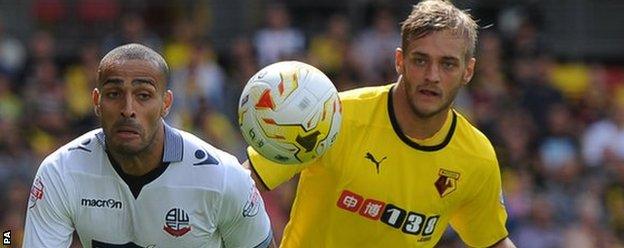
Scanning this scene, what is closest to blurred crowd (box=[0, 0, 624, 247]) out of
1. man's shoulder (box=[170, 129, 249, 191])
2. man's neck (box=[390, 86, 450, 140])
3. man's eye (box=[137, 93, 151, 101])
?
man's neck (box=[390, 86, 450, 140])

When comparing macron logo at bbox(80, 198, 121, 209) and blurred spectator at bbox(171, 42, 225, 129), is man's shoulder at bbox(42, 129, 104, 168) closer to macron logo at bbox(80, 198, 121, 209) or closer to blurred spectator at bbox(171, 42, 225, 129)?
macron logo at bbox(80, 198, 121, 209)

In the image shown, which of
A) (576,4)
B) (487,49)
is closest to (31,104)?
(487,49)

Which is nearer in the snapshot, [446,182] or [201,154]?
[201,154]

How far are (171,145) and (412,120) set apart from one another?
4.47 feet

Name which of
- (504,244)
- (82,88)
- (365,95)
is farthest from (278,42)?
(365,95)

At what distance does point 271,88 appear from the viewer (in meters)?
7.11

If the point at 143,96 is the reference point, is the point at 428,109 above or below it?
below

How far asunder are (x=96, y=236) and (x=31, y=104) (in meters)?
9.46

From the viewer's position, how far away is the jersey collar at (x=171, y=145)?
7145 millimetres

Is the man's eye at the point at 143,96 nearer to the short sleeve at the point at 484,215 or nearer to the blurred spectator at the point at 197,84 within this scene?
the short sleeve at the point at 484,215

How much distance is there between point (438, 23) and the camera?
7598mm

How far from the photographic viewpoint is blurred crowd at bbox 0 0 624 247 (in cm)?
1482

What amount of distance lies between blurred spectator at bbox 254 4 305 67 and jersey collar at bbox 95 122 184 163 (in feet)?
31.9

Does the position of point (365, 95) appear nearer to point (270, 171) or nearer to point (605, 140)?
point (270, 171)
